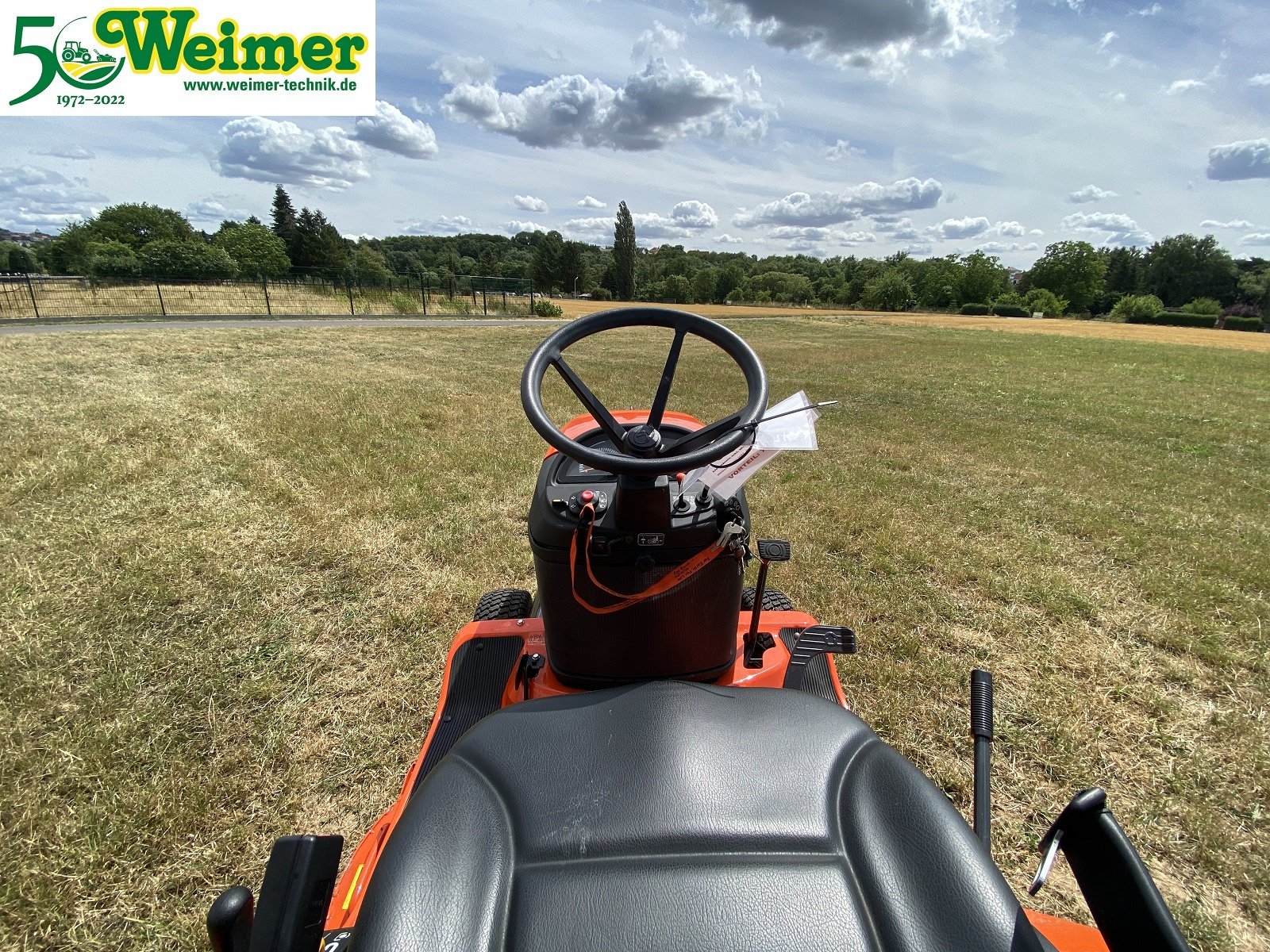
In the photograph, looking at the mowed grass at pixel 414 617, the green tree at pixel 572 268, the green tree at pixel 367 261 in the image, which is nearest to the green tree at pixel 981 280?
the green tree at pixel 572 268

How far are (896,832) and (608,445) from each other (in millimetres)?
1207

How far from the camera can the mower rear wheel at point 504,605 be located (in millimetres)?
2506

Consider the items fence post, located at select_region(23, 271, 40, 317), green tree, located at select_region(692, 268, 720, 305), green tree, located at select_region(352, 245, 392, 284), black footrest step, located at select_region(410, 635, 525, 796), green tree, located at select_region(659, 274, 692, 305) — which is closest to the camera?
black footrest step, located at select_region(410, 635, 525, 796)

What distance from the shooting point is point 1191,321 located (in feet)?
172

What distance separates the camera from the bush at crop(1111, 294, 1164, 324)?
2133 inches

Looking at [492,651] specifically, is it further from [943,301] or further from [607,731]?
[943,301]

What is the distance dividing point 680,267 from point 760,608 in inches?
3415

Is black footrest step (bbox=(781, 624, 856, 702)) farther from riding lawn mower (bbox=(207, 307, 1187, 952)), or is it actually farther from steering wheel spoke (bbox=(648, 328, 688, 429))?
steering wheel spoke (bbox=(648, 328, 688, 429))

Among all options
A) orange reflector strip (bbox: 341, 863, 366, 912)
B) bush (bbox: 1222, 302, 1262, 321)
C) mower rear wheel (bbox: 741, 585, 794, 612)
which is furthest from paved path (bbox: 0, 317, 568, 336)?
bush (bbox: 1222, 302, 1262, 321)

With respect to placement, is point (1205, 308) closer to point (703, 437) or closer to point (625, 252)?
point (625, 252)

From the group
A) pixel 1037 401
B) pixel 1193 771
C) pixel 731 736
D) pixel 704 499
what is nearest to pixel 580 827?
pixel 731 736

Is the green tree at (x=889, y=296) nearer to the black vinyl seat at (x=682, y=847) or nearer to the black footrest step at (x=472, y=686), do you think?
the black footrest step at (x=472, y=686)

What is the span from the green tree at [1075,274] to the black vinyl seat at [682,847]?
8725 cm

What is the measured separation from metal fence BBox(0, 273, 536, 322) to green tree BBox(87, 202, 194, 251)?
42.2 m
